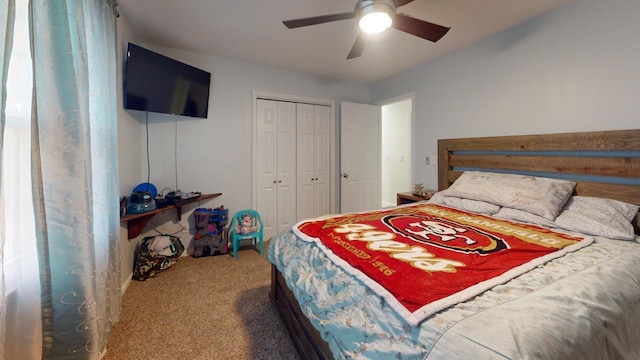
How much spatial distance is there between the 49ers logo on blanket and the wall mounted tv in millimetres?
2394

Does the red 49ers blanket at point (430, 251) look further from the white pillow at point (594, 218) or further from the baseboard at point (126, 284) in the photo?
the baseboard at point (126, 284)

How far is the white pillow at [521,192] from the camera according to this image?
183 cm

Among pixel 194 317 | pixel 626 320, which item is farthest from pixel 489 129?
pixel 194 317

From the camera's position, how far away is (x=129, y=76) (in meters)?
2.18

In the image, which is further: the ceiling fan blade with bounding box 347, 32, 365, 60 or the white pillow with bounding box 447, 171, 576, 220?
the ceiling fan blade with bounding box 347, 32, 365, 60

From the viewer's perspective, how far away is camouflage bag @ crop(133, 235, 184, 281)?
7.83 ft

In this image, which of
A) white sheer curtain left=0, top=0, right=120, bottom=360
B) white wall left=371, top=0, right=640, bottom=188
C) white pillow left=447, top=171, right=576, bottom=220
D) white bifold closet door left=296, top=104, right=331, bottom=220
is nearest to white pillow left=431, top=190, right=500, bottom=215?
white pillow left=447, top=171, right=576, bottom=220

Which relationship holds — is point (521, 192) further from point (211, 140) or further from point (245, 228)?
point (211, 140)

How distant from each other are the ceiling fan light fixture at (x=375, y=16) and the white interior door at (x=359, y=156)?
1.99m

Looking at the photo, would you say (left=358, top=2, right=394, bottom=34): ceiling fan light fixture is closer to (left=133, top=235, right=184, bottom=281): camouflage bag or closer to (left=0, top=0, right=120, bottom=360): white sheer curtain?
(left=0, top=0, right=120, bottom=360): white sheer curtain

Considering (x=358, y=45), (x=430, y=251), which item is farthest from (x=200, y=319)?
(x=358, y=45)

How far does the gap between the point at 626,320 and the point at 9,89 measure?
2.57 meters

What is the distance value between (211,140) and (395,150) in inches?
156

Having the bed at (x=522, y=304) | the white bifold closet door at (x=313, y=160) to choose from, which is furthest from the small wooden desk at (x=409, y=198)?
the white bifold closet door at (x=313, y=160)
